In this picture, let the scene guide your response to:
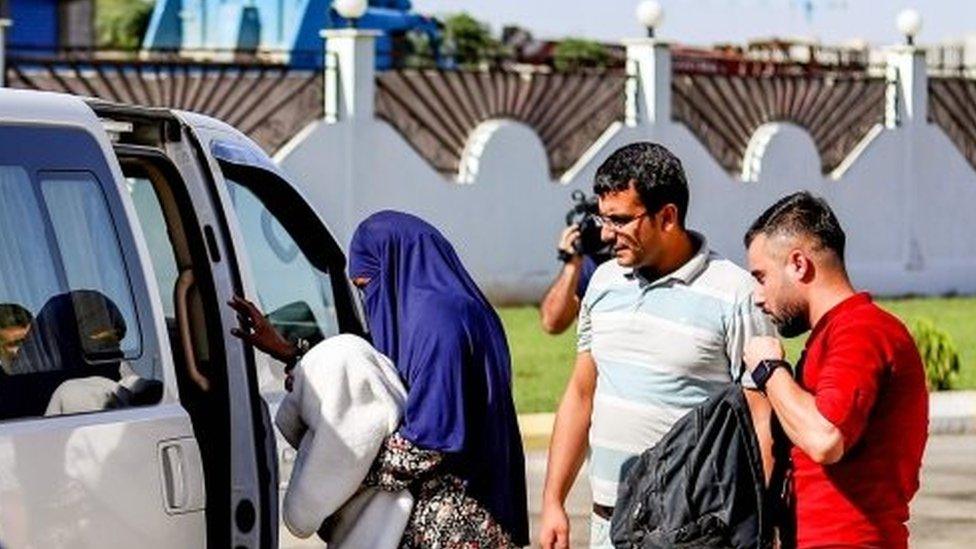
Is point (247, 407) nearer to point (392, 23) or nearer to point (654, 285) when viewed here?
point (654, 285)

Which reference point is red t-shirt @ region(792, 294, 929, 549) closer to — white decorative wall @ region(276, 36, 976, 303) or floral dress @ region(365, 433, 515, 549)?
floral dress @ region(365, 433, 515, 549)

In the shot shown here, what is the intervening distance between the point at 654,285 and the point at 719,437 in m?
0.93

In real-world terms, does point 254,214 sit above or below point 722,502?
above

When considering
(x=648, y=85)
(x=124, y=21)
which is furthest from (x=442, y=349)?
(x=124, y=21)

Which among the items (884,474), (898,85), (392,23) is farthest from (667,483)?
(392,23)

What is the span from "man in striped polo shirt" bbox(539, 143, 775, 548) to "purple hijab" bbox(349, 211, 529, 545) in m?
0.38

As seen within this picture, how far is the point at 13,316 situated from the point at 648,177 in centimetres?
170

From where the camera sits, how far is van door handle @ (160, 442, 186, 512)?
6301 mm

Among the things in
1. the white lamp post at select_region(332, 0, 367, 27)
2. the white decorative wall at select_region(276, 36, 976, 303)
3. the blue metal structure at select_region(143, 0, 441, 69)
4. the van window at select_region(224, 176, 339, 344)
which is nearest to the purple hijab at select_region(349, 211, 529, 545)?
the van window at select_region(224, 176, 339, 344)

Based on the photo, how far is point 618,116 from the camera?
29.4 m

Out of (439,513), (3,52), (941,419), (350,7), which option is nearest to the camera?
(439,513)

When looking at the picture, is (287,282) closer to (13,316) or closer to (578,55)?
(13,316)

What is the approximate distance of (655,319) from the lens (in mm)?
6836

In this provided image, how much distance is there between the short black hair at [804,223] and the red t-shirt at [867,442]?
0.15 metres
